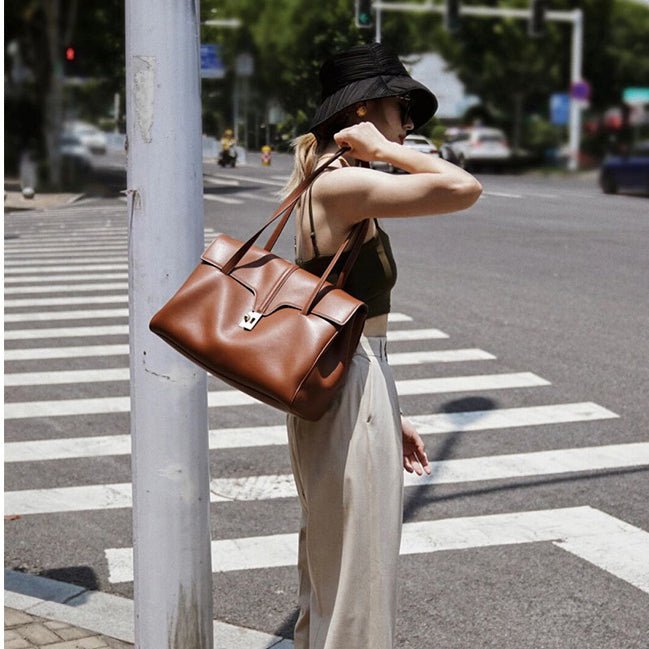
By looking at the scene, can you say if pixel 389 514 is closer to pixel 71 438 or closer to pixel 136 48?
pixel 136 48

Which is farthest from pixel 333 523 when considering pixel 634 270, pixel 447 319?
pixel 634 270

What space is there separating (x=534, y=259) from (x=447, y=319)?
159 inches

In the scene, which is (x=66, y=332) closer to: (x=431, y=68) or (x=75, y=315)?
(x=75, y=315)

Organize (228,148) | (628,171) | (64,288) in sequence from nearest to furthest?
(228,148) → (64,288) → (628,171)

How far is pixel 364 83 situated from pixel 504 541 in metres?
2.85

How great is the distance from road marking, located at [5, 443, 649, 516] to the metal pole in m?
10.2

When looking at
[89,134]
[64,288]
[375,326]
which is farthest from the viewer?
[64,288]

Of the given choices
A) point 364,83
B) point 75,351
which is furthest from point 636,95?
point 364,83

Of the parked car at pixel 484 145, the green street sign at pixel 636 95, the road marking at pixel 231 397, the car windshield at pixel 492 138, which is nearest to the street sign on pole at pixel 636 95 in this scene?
the green street sign at pixel 636 95

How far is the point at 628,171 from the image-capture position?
18906 millimetres

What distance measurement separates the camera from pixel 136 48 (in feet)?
10.9

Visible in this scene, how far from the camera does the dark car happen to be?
1797 cm

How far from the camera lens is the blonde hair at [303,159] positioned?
10.3 ft

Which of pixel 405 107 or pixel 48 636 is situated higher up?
pixel 405 107
